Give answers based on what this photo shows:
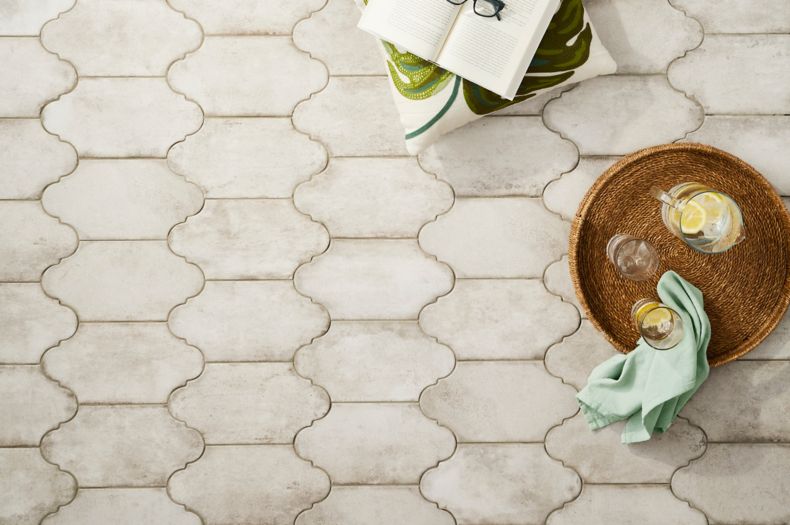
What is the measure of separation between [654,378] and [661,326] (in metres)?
0.08

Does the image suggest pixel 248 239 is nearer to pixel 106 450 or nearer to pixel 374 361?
pixel 374 361

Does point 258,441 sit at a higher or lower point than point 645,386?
lower

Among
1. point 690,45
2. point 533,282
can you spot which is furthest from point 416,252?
point 690,45

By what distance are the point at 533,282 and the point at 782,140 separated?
1.57 feet

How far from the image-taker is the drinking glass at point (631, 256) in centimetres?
103

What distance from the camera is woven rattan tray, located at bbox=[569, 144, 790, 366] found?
104 cm

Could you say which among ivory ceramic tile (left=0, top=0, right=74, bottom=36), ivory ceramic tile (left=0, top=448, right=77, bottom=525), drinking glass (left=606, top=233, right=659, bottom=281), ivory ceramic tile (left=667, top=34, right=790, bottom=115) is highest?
ivory ceramic tile (left=667, top=34, right=790, bottom=115)

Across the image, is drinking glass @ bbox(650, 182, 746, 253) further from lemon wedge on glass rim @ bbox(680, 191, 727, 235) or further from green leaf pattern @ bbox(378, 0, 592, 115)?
green leaf pattern @ bbox(378, 0, 592, 115)

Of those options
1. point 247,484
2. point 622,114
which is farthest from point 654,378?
point 247,484

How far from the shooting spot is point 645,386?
40.4 inches

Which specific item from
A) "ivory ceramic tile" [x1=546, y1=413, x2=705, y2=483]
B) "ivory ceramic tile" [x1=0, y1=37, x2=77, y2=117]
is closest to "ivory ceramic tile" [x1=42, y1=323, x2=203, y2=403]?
"ivory ceramic tile" [x1=0, y1=37, x2=77, y2=117]

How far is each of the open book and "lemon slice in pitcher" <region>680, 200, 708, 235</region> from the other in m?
0.31

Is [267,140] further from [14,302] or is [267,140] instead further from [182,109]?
[14,302]

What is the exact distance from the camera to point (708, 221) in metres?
0.98
